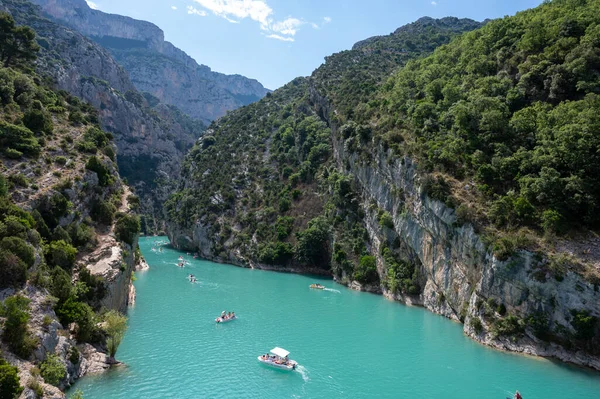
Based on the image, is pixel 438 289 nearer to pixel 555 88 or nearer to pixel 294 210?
pixel 555 88

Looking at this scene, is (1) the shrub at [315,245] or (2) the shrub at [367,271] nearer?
(2) the shrub at [367,271]

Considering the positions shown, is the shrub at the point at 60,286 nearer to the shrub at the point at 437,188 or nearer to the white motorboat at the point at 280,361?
the white motorboat at the point at 280,361

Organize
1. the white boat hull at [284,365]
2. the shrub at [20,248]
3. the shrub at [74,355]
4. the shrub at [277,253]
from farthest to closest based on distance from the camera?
the shrub at [277,253] < the white boat hull at [284,365] < the shrub at [20,248] < the shrub at [74,355]

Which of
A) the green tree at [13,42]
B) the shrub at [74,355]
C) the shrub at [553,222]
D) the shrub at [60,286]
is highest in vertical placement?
the green tree at [13,42]

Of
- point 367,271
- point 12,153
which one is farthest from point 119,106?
point 367,271

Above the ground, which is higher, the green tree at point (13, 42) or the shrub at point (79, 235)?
the green tree at point (13, 42)

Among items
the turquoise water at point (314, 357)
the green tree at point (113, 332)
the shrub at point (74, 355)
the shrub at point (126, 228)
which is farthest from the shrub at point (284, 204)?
the shrub at point (74, 355)

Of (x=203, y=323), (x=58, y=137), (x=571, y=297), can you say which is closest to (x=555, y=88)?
(x=571, y=297)
